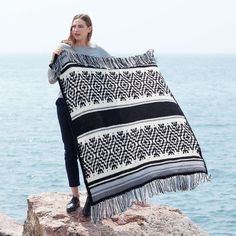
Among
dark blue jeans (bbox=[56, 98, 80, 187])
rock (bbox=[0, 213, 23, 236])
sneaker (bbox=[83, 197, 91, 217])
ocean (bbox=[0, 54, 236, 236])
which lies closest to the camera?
dark blue jeans (bbox=[56, 98, 80, 187])

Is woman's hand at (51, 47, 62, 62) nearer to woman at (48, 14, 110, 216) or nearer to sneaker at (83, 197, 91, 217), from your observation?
woman at (48, 14, 110, 216)

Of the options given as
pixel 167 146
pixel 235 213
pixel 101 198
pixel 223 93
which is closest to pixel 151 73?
pixel 167 146

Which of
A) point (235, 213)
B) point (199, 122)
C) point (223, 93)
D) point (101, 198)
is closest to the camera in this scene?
point (101, 198)

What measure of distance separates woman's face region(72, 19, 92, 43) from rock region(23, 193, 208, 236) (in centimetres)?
155

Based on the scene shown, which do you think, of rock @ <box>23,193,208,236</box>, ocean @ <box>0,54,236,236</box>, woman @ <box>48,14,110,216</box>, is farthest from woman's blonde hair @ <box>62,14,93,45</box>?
ocean @ <box>0,54,236,236</box>

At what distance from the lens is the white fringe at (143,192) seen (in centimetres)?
550

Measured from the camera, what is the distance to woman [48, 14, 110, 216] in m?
5.55

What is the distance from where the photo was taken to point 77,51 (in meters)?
5.64

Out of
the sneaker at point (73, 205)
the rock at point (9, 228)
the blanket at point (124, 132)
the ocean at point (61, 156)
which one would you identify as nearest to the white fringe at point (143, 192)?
the blanket at point (124, 132)

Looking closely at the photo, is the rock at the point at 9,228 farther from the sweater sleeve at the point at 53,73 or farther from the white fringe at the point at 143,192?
the sweater sleeve at the point at 53,73

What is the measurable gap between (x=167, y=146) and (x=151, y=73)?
0.69 meters

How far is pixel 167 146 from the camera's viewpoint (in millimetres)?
5887

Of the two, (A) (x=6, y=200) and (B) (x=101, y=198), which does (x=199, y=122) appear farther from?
(B) (x=101, y=198)

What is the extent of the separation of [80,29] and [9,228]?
4079 millimetres
